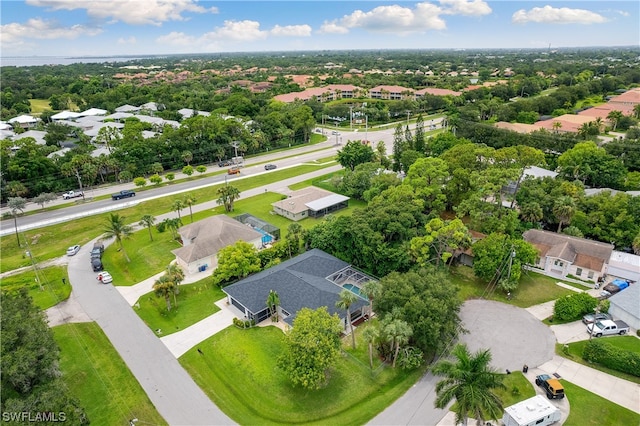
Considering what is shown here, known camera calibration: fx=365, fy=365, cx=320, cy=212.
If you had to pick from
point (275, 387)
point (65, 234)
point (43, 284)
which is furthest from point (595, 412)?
point (65, 234)

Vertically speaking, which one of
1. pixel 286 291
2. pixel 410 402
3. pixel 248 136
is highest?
pixel 248 136

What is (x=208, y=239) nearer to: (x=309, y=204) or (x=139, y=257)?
(x=139, y=257)

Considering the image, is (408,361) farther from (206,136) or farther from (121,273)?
(206,136)

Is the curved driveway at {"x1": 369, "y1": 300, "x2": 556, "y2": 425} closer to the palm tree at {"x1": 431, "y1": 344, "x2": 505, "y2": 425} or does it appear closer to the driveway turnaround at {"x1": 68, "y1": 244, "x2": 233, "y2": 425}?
the palm tree at {"x1": 431, "y1": 344, "x2": 505, "y2": 425}

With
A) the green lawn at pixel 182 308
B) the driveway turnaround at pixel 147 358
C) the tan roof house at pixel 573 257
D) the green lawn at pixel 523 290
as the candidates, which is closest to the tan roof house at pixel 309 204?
the green lawn at pixel 182 308

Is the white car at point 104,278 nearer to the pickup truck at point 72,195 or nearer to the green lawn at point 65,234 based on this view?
the green lawn at point 65,234

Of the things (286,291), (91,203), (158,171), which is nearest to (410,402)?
(286,291)
